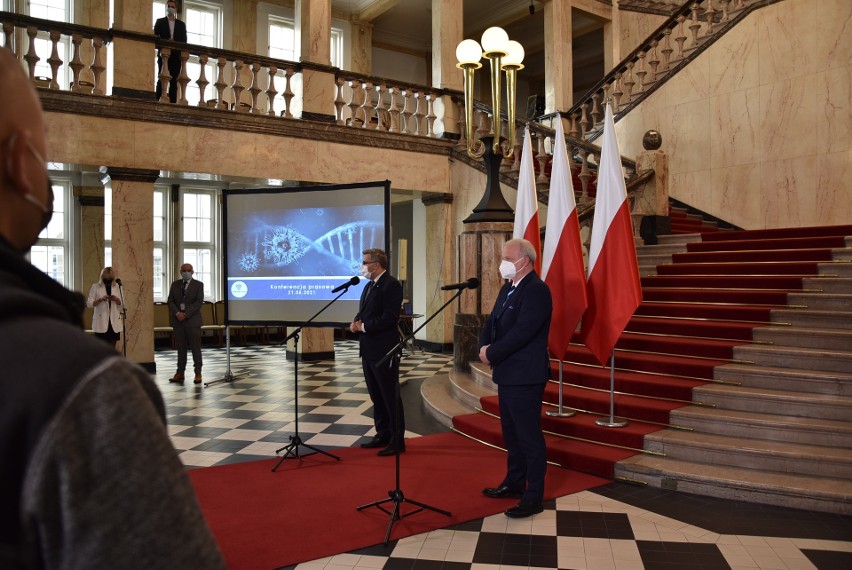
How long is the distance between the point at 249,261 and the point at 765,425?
5.02 m

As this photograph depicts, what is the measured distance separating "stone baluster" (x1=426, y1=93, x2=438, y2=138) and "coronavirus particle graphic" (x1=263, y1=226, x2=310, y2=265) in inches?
221

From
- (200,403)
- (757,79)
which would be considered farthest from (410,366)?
(757,79)

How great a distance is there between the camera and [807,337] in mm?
5508

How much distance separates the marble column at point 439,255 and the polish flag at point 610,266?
6.25m

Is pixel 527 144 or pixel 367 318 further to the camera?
pixel 527 144

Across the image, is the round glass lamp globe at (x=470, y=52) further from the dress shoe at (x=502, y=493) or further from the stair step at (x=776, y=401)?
the dress shoe at (x=502, y=493)

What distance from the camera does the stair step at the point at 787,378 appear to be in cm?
482

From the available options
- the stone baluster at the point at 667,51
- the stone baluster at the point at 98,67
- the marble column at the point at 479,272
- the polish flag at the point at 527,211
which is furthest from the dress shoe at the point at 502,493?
the stone baluster at the point at 667,51

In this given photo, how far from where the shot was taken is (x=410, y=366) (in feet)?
34.5

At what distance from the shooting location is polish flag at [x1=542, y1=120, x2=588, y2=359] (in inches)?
210

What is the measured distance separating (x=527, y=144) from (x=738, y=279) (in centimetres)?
289

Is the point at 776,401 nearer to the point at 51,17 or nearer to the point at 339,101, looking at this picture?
the point at 339,101

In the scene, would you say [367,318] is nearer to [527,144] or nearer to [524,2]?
[527,144]

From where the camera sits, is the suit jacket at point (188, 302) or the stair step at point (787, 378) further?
the suit jacket at point (188, 302)
